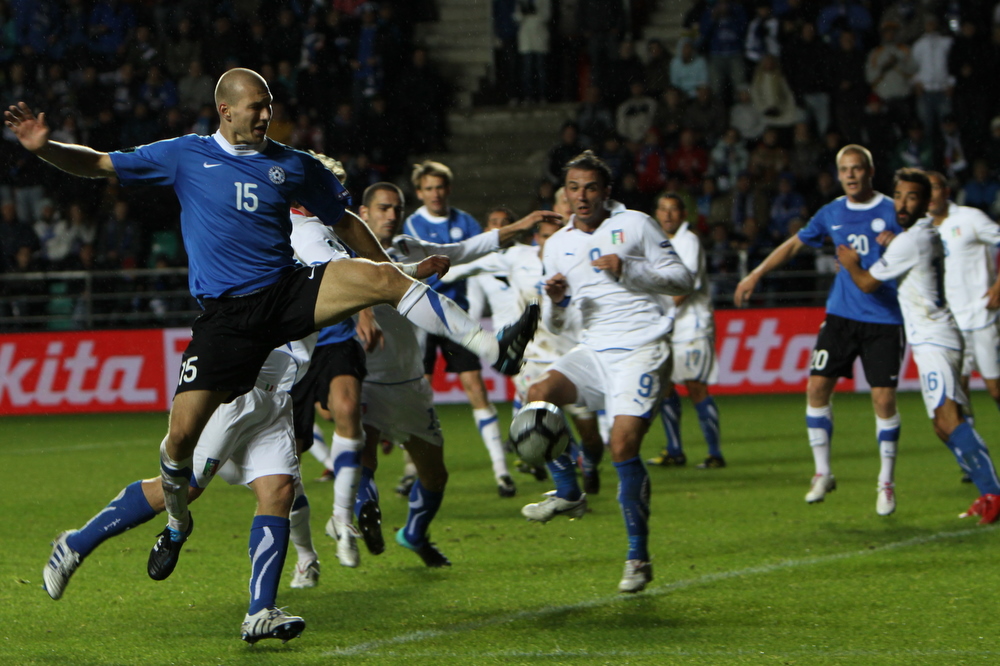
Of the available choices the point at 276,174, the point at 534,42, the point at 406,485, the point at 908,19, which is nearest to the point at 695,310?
the point at 406,485

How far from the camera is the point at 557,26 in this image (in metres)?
21.3

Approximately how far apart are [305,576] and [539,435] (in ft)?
5.53

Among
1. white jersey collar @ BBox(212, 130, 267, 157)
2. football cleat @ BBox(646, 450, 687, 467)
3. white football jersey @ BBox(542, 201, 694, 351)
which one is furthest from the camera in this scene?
football cleat @ BBox(646, 450, 687, 467)

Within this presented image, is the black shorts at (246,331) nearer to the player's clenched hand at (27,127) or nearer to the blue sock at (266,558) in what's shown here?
the blue sock at (266,558)

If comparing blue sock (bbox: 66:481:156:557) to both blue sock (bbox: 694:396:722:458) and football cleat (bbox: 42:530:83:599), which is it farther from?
blue sock (bbox: 694:396:722:458)

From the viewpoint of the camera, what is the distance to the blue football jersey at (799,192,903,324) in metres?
8.23

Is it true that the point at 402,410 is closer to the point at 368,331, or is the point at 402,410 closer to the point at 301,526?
the point at 368,331

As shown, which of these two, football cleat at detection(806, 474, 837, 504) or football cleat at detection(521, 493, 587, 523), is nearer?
football cleat at detection(521, 493, 587, 523)

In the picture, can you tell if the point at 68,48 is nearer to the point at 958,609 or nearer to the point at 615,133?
the point at 615,133

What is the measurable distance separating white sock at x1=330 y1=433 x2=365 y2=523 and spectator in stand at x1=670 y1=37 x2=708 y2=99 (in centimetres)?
1365

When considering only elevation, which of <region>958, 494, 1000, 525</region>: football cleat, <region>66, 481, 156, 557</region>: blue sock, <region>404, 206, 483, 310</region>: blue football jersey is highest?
<region>404, 206, 483, 310</region>: blue football jersey

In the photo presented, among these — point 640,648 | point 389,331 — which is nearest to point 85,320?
point 389,331

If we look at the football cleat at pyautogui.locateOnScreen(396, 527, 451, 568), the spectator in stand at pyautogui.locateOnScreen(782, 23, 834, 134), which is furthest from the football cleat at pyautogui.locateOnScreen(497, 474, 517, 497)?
the spectator in stand at pyautogui.locateOnScreen(782, 23, 834, 134)

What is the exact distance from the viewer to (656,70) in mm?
19797
